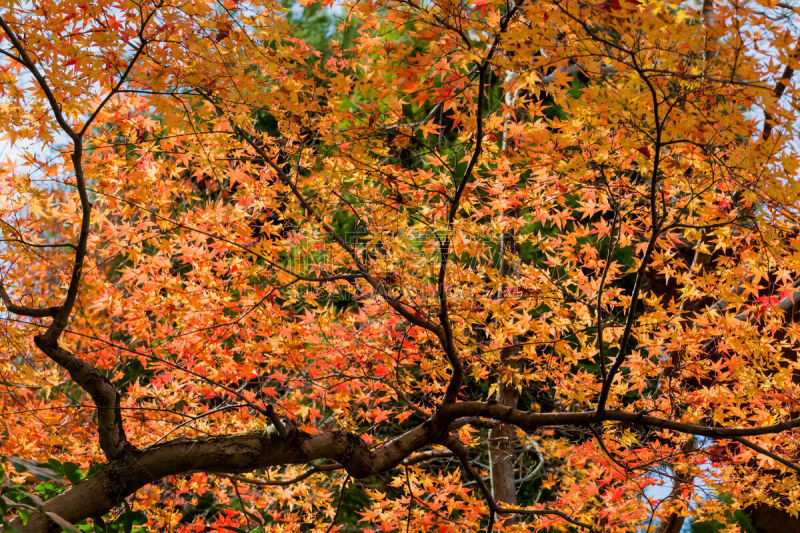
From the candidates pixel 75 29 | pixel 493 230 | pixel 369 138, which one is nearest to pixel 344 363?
pixel 493 230

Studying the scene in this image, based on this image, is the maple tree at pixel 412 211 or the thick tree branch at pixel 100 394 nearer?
the maple tree at pixel 412 211

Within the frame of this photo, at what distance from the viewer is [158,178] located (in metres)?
2.75

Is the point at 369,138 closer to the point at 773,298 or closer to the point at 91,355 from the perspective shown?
the point at 773,298

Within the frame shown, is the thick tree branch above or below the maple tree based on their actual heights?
below

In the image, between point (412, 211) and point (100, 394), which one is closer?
point (100, 394)

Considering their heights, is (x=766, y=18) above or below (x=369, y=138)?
below

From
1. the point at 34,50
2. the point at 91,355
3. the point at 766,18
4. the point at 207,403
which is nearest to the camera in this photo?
the point at 766,18

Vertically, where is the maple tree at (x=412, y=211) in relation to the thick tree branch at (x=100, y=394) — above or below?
above

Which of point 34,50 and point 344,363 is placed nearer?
point 34,50

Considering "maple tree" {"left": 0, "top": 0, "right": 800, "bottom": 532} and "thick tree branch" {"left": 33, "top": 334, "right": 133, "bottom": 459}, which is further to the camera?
"thick tree branch" {"left": 33, "top": 334, "right": 133, "bottom": 459}

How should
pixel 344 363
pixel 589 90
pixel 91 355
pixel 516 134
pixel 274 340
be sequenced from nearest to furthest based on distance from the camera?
pixel 589 90 → pixel 516 134 → pixel 274 340 → pixel 344 363 → pixel 91 355

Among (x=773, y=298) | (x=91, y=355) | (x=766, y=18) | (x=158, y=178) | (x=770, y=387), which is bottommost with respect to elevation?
(x=770, y=387)

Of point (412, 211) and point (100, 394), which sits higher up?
point (412, 211)

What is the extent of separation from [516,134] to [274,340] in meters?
1.45
